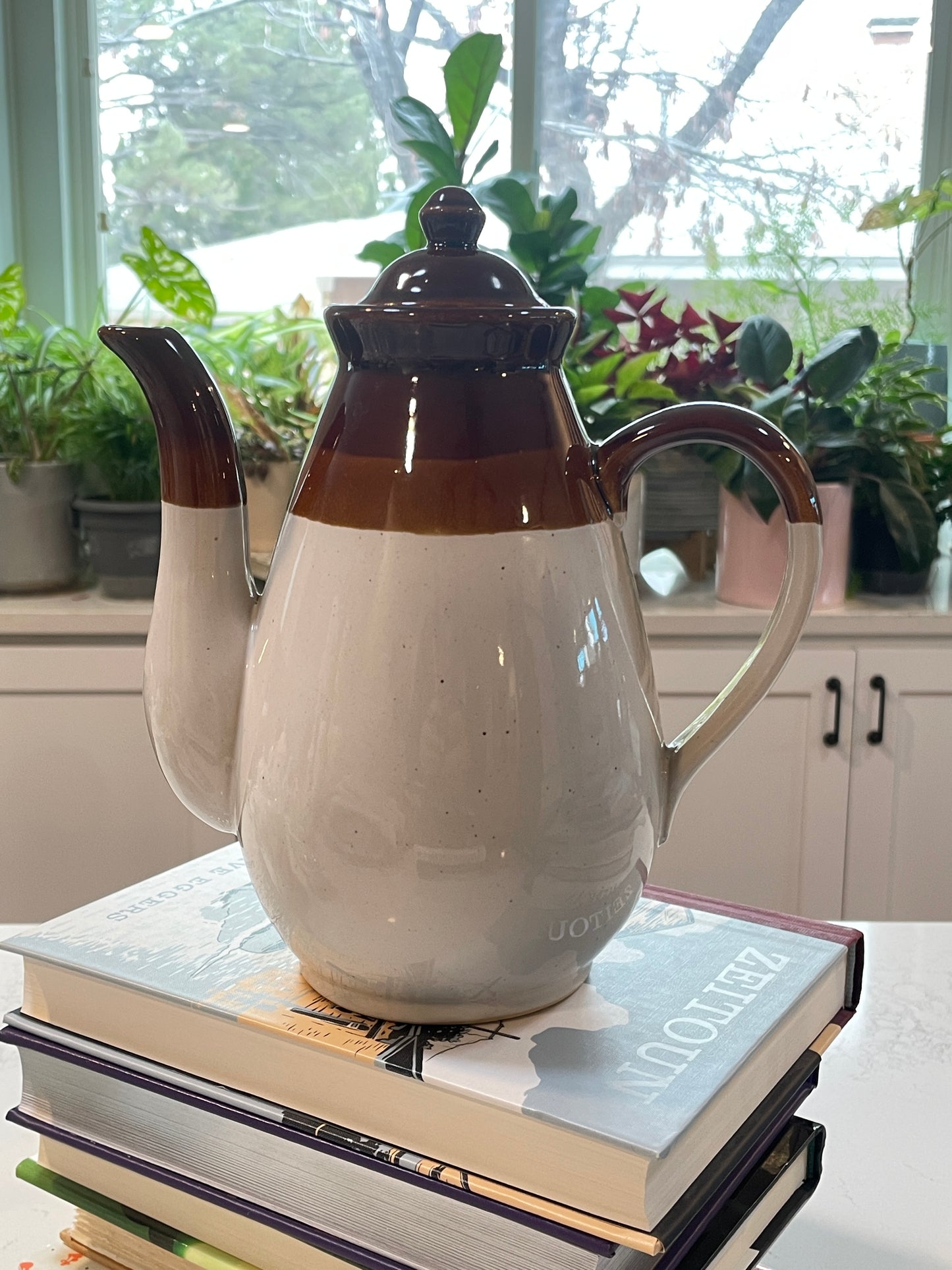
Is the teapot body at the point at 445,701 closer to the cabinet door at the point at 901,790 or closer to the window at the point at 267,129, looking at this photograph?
the cabinet door at the point at 901,790

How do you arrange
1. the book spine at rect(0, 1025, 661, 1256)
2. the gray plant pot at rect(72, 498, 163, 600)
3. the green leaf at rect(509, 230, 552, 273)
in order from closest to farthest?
the book spine at rect(0, 1025, 661, 1256) → the gray plant pot at rect(72, 498, 163, 600) → the green leaf at rect(509, 230, 552, 273)

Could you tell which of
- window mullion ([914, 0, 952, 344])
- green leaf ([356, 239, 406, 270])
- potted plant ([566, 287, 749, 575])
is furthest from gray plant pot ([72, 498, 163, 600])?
window mullion ([914, 0, 952, 344])

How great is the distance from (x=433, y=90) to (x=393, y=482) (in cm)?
203

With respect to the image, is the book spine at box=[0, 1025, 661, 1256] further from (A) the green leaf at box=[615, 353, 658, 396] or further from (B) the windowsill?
(A) the green leaf at box=[615, 353, 658, 396]

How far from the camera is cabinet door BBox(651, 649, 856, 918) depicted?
63.8 inches

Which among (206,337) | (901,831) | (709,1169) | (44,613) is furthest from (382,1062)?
(206,337)

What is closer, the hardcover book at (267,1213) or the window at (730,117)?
the hardcover book at (267,1213)

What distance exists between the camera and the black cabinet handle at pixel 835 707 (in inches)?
64.1

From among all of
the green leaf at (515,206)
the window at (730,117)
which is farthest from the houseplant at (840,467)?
the window at (730,117)

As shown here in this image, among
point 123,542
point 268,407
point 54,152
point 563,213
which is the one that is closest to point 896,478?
point 563,213

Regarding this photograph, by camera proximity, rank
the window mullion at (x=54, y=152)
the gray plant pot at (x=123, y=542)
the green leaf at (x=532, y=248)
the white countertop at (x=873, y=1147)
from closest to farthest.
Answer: the white countertop at (x=873, y=1147) < the gray plant pot at (x=123, y=542) < the green leaf at (x=532, y=248) < the window mullion at (x=54, y=152)

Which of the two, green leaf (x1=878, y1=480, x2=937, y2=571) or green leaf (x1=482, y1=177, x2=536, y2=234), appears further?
green leaf (x1=482, y1=177, x2=536, y2=234)

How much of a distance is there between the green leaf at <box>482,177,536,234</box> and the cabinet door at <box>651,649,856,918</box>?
0.65 m

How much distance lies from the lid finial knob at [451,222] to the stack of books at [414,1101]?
27cm
